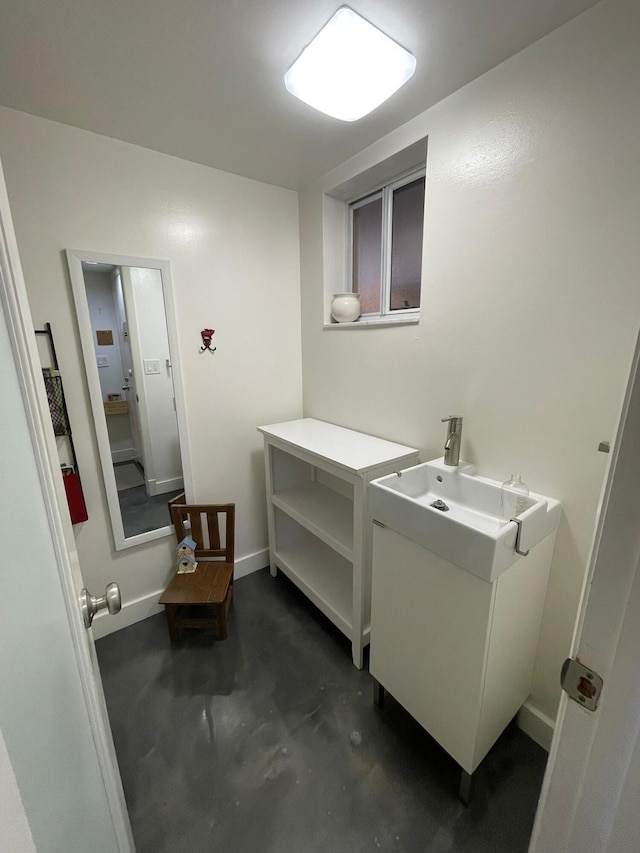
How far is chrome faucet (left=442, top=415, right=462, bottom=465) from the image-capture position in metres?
1.39

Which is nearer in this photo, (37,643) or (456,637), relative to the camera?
(37,643)

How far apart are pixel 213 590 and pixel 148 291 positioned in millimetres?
1572

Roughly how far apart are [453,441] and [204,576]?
150 cm

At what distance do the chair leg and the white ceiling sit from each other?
2.17 m

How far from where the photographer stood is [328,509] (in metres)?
2.00

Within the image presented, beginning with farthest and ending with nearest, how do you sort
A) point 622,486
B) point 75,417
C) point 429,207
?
point 75,417, point 429,207, point 622,486

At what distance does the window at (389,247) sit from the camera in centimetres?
173

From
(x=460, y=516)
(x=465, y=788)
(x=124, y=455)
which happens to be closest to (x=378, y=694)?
(x=465, y=788)

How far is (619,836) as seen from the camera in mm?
456

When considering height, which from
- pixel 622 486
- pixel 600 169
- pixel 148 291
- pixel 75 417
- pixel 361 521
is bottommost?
pixel 361 521

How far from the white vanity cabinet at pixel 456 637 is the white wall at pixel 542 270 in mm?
182

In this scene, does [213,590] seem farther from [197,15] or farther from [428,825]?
[197,15]

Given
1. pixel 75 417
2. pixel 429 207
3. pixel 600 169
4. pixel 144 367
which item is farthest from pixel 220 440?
pixel 600 169

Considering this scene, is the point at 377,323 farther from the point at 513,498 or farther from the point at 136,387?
the point at 136,387
